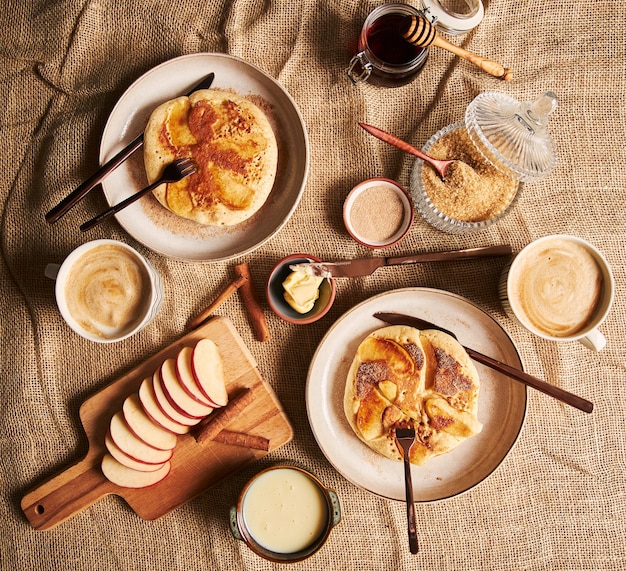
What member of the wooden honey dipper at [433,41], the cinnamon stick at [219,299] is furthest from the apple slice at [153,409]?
the wooden honey dipper at [433,41]

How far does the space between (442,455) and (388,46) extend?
155 cm

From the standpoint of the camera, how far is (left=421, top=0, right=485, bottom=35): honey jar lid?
196 centimetres

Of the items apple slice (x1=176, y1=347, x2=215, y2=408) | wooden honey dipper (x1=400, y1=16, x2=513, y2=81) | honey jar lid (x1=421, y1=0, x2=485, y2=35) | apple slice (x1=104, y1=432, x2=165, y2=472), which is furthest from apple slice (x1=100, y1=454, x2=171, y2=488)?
honey jar lid (x1=421, y1=0, x2=485, y2=35)

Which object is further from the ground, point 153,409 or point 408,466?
point 153,409

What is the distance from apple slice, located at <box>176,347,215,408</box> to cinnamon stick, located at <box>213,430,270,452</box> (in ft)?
0.45

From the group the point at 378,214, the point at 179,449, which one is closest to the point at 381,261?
the point at 378,214

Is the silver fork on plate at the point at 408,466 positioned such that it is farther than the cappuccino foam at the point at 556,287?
No

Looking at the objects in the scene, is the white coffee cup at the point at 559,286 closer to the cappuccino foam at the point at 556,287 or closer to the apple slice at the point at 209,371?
the cappuccino foam at the point at 556,287

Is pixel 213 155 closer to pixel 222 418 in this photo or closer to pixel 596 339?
pixel 222 418

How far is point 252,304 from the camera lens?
2.11m

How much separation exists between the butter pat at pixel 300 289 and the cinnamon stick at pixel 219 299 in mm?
208

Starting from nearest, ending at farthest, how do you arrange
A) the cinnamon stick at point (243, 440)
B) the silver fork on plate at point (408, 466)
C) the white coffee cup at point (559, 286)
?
the silver fork on plate at point (408, 466) < the white coffee cup at point (559, 286) < the cinnamon stick at point (243, 440)

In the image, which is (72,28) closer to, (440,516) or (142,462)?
(142,462)

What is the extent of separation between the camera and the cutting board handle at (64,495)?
2.10 meters
